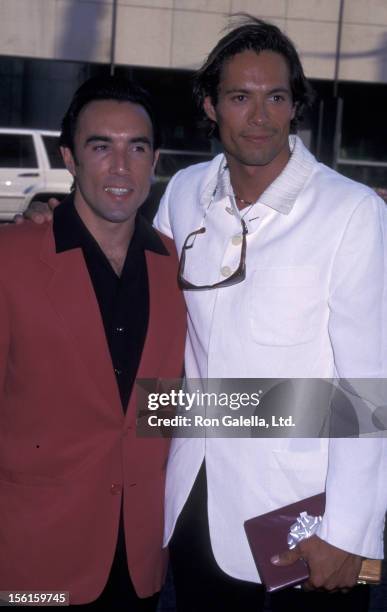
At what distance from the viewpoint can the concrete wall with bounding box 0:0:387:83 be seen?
543 inches

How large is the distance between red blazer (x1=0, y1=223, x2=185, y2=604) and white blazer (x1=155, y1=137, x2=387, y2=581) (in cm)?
22

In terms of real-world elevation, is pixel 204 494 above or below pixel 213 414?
below

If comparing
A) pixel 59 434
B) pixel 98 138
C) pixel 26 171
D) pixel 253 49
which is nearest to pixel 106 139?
pixel 98 138

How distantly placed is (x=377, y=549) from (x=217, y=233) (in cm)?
106

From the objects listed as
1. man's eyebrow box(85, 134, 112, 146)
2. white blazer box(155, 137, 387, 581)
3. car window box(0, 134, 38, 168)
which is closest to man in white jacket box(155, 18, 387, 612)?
white blazer box(155, 137, 387, 581)

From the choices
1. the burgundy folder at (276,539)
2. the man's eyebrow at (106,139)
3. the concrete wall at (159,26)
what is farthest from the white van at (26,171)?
the burgundy folder at (276,539)

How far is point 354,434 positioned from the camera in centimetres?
228

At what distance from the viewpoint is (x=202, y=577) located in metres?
2.59

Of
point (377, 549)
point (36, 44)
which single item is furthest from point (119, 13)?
point (377, 549)

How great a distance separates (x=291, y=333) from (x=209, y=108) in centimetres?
92

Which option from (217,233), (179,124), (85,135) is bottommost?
(179,124)

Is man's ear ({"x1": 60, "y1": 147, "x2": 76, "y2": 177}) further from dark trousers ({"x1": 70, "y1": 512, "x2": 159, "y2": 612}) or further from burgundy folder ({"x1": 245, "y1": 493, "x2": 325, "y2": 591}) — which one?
burgundy folder ({"x1": 245, "y1": 493, "x2": 325, "y2": 591})

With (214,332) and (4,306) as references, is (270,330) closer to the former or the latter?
(214,332)

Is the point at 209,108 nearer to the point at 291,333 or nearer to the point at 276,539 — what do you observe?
the point at 291,333
